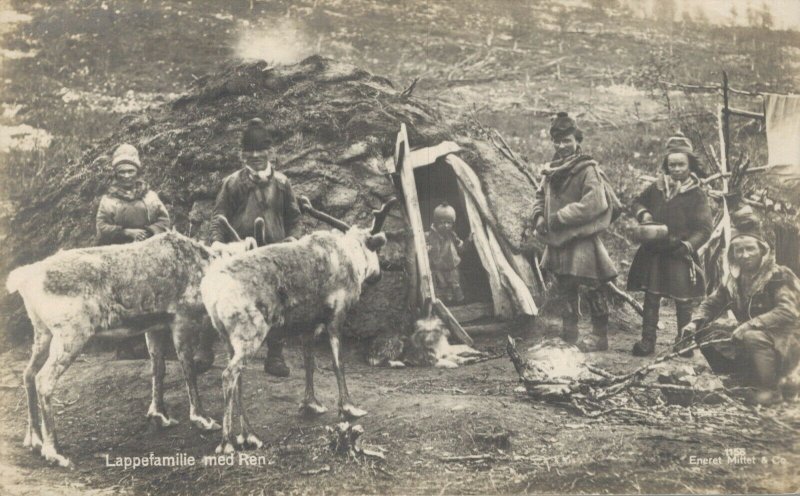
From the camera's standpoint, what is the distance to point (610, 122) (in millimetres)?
8391

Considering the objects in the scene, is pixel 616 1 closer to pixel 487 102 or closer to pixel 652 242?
pixel 487 102

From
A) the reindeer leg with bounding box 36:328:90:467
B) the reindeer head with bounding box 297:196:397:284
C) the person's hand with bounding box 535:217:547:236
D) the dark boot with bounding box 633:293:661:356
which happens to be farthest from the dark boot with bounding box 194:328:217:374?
the dark boot with bounding box 633:293:661:356

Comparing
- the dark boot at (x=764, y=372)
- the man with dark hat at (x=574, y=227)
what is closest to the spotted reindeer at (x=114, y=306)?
the man with dark hat at (x=574, y=227)

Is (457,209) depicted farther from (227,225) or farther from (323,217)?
(227,225)

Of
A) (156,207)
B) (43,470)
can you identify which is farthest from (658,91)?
(43,470)

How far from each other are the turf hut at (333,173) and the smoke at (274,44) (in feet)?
0.35

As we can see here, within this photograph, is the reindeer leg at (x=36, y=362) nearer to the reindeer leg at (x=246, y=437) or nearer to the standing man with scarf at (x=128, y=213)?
the standing man with scarf at (x=128, y=213)

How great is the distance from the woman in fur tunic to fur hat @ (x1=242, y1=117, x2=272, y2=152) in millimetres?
3928

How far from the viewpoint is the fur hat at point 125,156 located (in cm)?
739

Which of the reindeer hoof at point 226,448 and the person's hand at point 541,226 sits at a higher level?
the person's hand at point 541,226

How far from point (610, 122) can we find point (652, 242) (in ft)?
5.15

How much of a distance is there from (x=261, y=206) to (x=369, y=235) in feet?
3.60

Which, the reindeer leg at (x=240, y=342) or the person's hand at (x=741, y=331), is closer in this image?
the reindeer leg at (x=240, y=342)

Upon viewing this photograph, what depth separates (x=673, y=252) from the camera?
301 inches
